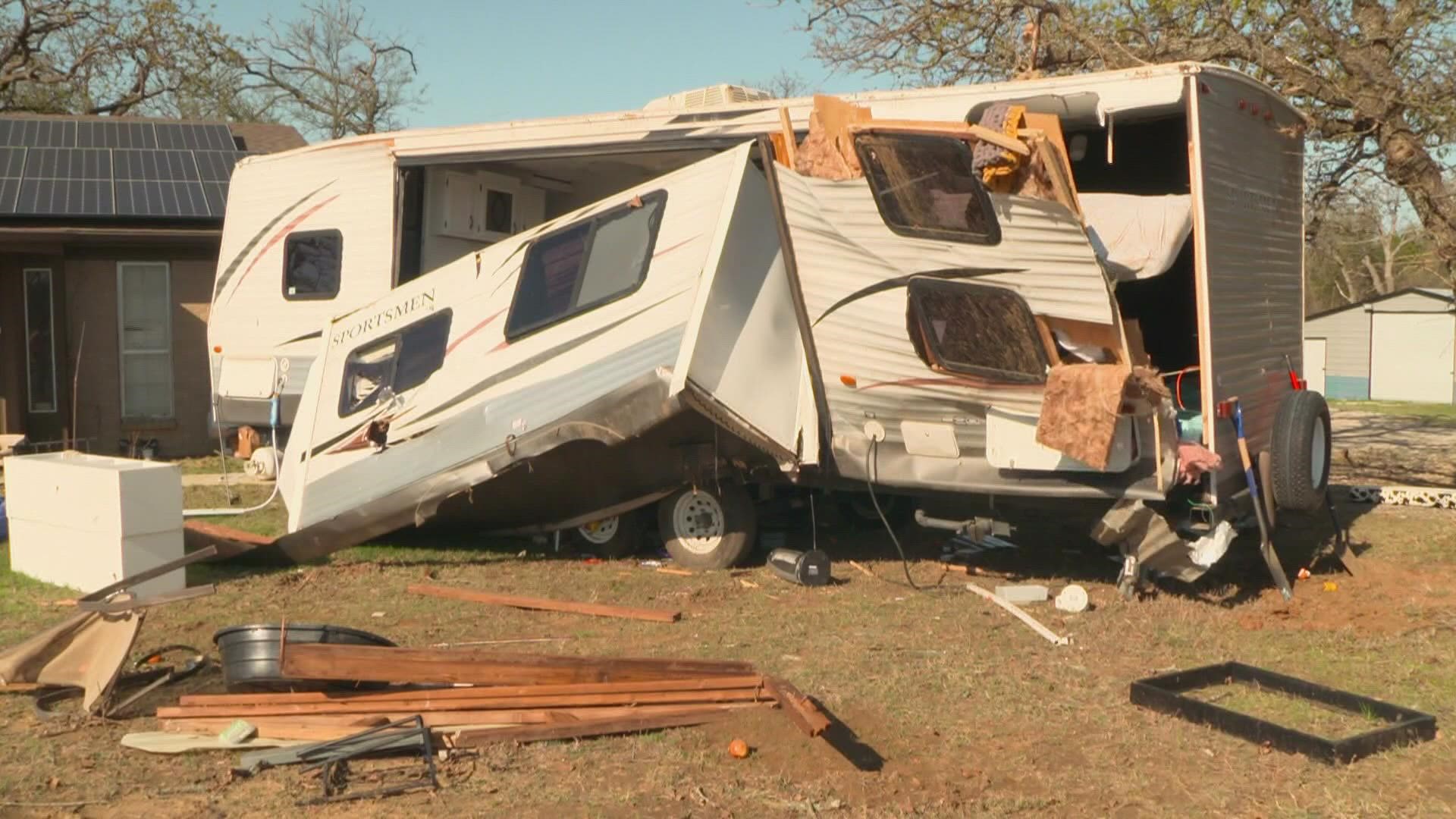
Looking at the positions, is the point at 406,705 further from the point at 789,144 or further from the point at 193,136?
the point at 193,136

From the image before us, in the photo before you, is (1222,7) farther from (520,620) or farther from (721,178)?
(520,620)

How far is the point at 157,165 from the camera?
17422 mm

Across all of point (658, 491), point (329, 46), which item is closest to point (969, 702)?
point (658, 491)

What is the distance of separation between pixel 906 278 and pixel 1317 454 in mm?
3103

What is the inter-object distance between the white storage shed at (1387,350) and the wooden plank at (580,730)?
3308cm

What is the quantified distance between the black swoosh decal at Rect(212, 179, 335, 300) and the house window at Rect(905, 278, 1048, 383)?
6.92 m

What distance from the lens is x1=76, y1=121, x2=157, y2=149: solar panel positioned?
17.8 meters

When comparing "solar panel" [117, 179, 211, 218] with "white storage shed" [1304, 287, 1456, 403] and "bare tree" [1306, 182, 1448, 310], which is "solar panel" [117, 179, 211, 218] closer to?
"bare tree" [1306, 182, 1448, 310]

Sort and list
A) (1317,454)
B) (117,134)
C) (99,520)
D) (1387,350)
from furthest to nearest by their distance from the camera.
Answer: (1387,350) < (117,134) < (1317,454) < (99,520)

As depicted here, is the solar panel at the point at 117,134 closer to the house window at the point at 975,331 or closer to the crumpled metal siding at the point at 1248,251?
the house window at the point at 975,331

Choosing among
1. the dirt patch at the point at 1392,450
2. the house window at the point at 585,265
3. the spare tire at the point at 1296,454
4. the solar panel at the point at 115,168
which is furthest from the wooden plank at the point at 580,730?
the solar panel at the point at 115,168

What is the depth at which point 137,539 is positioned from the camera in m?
8.60

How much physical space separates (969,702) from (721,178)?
379 centimetres

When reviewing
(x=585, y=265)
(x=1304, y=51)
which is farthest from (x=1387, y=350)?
(x=585, y=265)
